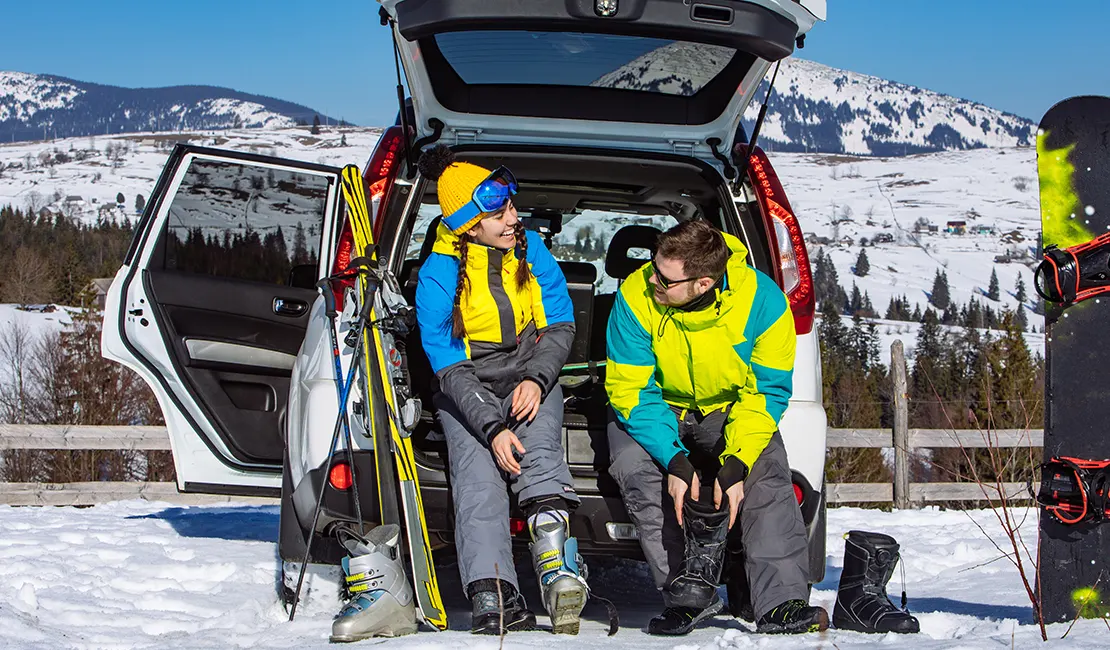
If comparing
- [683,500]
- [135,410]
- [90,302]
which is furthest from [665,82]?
[90,302]

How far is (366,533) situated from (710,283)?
1265mm

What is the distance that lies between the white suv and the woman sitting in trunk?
6.3 inches

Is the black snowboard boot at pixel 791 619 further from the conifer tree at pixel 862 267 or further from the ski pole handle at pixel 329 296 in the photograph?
the conifer tree at pixel 862 267

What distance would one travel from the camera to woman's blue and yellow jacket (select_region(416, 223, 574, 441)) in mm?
3217

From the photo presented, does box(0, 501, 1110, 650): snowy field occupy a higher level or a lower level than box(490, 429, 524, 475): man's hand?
lower

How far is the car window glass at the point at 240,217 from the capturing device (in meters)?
4.12

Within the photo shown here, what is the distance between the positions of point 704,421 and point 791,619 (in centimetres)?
70

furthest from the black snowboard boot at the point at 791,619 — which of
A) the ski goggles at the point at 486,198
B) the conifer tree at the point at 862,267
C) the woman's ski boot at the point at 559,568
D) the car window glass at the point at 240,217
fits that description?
the conifer tree at the point at 862,267

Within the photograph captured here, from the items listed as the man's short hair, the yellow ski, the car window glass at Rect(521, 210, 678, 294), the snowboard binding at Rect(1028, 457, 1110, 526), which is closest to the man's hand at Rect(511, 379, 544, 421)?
the yellow ski

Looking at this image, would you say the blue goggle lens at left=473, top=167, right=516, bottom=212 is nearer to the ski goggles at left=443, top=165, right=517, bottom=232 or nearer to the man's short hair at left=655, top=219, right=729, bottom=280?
the ski goggles at left=443, top=165, right=517, bottom=232

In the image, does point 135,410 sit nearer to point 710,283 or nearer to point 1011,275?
point 710,283

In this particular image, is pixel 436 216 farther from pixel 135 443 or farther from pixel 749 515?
pixel 135 443

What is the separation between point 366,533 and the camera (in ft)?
9.73

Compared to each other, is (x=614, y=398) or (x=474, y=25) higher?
(x=474, y=25)
